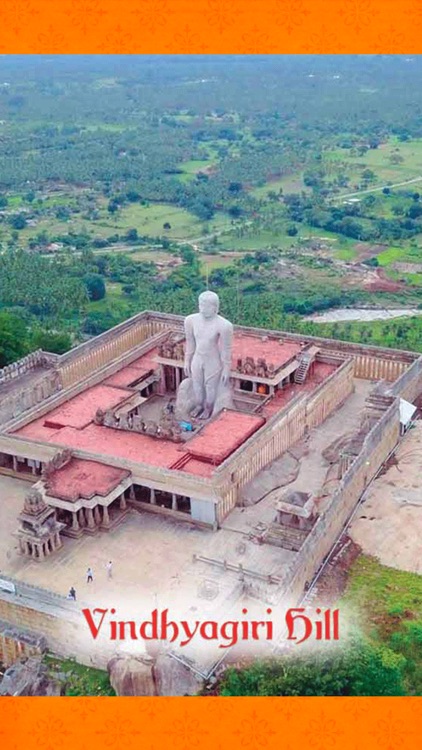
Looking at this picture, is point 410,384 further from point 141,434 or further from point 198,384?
point 141,434

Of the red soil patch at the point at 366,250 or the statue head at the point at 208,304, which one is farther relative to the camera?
the red soil patch at the point at 366,250

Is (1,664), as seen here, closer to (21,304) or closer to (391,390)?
(391,390)

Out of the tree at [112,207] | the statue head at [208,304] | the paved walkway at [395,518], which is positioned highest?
the statue head at [208,304]

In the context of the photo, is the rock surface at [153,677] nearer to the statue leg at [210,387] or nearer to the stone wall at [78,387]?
the stone wall at [78,387]

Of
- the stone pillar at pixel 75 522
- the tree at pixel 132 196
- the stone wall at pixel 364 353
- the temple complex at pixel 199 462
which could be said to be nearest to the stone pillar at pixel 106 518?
the temple complex at pixel 199 462

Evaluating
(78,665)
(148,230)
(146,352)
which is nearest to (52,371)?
(146,352)

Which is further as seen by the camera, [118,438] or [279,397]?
[279,397]

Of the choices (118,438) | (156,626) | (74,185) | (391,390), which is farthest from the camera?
(74,185)
